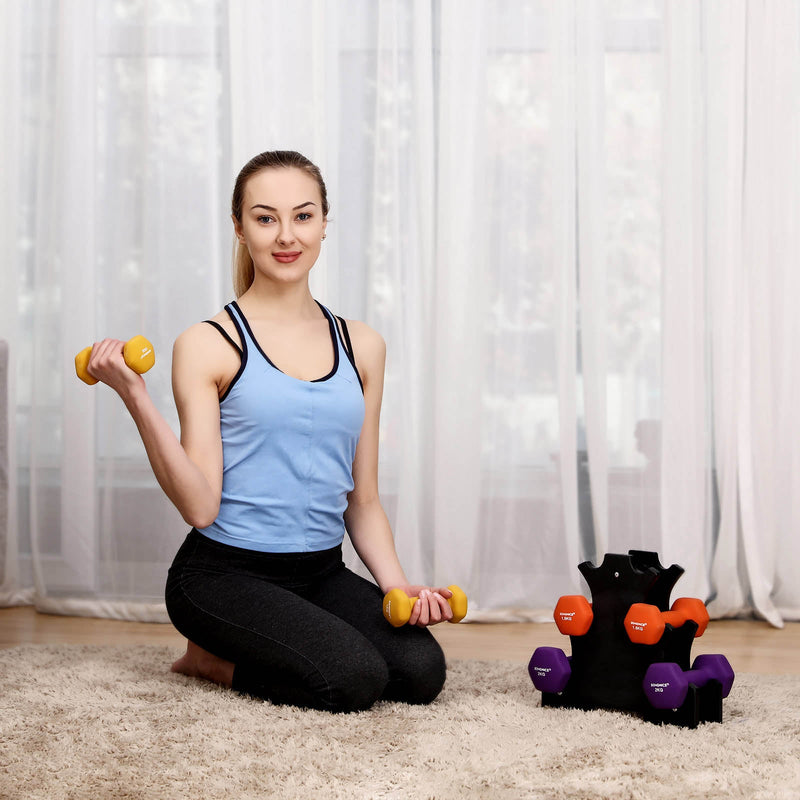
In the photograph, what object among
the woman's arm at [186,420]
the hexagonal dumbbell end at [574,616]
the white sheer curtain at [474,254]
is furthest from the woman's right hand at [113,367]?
the white sheer curtain at [474,254]

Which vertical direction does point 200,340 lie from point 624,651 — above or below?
above

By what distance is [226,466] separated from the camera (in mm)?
1711

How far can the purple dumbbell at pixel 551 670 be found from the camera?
1.58 metres

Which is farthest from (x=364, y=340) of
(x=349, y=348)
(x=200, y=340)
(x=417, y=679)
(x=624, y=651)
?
(x=624, y=651)

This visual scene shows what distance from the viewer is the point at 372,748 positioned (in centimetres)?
138

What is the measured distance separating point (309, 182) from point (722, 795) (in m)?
1.20

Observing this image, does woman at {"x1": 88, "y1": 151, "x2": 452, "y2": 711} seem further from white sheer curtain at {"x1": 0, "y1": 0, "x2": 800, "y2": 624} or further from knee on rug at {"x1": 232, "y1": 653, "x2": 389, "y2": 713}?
white sheer curtain at {"x1": 0, "y1": 0, "x2": 800, "y2": 624}

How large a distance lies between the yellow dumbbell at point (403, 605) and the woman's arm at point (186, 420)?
0.33 meters

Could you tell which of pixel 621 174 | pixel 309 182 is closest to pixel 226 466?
pixel 309 182

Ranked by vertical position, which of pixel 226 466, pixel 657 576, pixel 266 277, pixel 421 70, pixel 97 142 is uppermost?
pixel 421 70

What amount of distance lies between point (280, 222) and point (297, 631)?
0.71m

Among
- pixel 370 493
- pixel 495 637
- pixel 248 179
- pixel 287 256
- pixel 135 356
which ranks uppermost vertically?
pixel 248 179

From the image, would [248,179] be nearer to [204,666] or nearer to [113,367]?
[113,367]

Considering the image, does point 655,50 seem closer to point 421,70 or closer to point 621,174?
point 621,174
